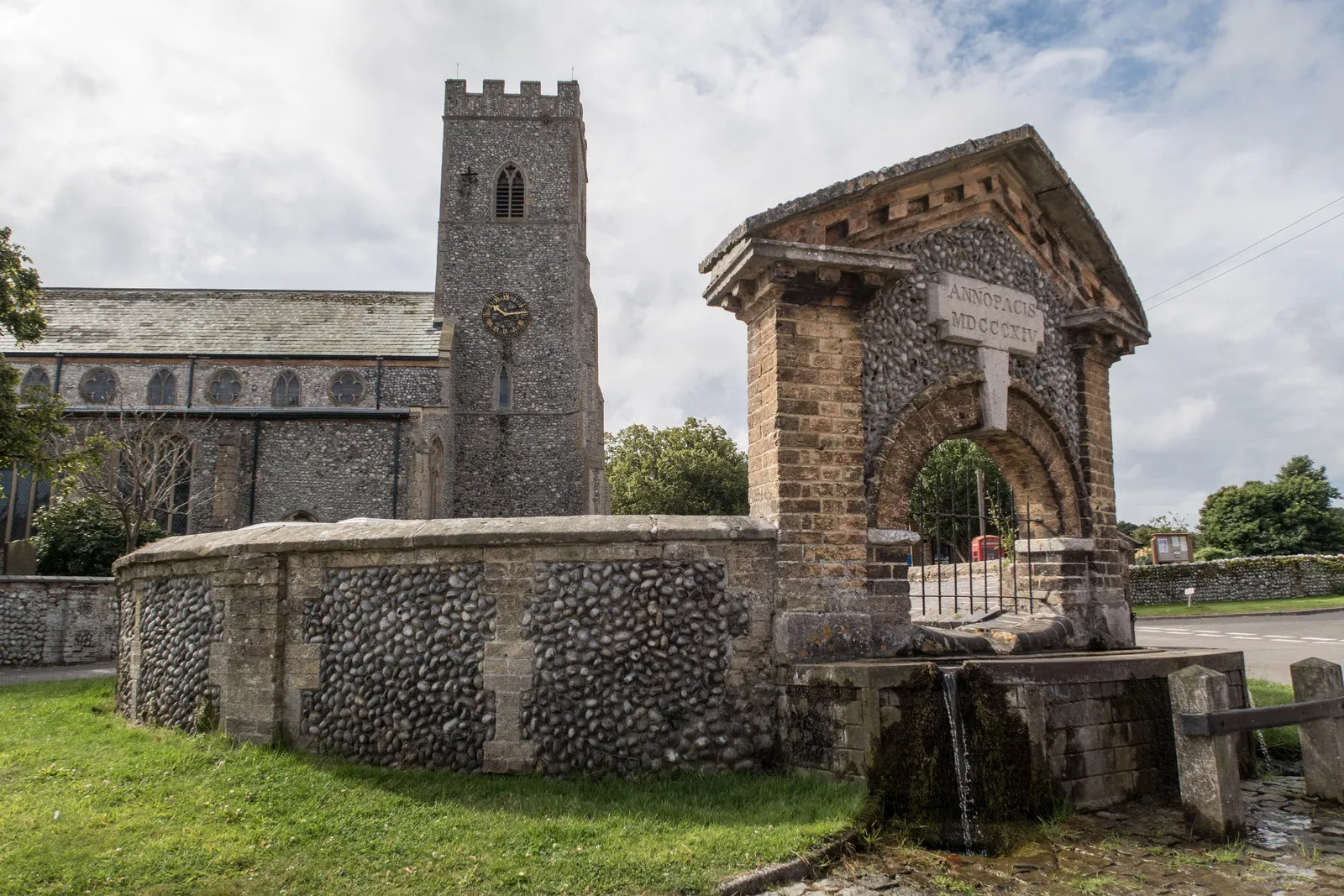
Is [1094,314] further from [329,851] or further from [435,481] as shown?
[435,481]

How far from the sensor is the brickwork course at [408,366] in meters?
29.1

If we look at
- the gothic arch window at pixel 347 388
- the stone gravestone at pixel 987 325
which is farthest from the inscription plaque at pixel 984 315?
the gothic arch window at pixel 347 388

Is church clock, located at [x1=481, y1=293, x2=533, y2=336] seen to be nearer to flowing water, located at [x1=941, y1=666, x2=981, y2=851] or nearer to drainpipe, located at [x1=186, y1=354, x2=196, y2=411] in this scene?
drainpipe, located at [x1=186, y1=354, x2=196, y2=411]

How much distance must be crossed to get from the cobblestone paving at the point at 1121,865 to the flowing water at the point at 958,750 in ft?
1.39

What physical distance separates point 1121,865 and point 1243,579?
2939 centimetres

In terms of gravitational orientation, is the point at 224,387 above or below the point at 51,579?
above

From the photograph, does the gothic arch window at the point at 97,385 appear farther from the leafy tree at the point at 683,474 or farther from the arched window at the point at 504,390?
the leafy tree at the point at 683,474

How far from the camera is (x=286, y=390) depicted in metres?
32.4

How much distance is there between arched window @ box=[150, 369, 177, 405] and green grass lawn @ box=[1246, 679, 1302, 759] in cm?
3286

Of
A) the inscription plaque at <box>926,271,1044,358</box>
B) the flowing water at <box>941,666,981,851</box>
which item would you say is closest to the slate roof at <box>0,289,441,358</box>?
the inscription plaque at <box>926,271,1044,358</box>

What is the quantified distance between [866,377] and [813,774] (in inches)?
128

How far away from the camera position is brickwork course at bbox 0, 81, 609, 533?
29141 millimetres

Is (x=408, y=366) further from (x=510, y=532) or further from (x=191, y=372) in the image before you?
(x=510, y=532)

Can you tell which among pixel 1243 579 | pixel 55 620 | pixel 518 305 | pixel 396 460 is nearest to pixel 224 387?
pixel 396 460
